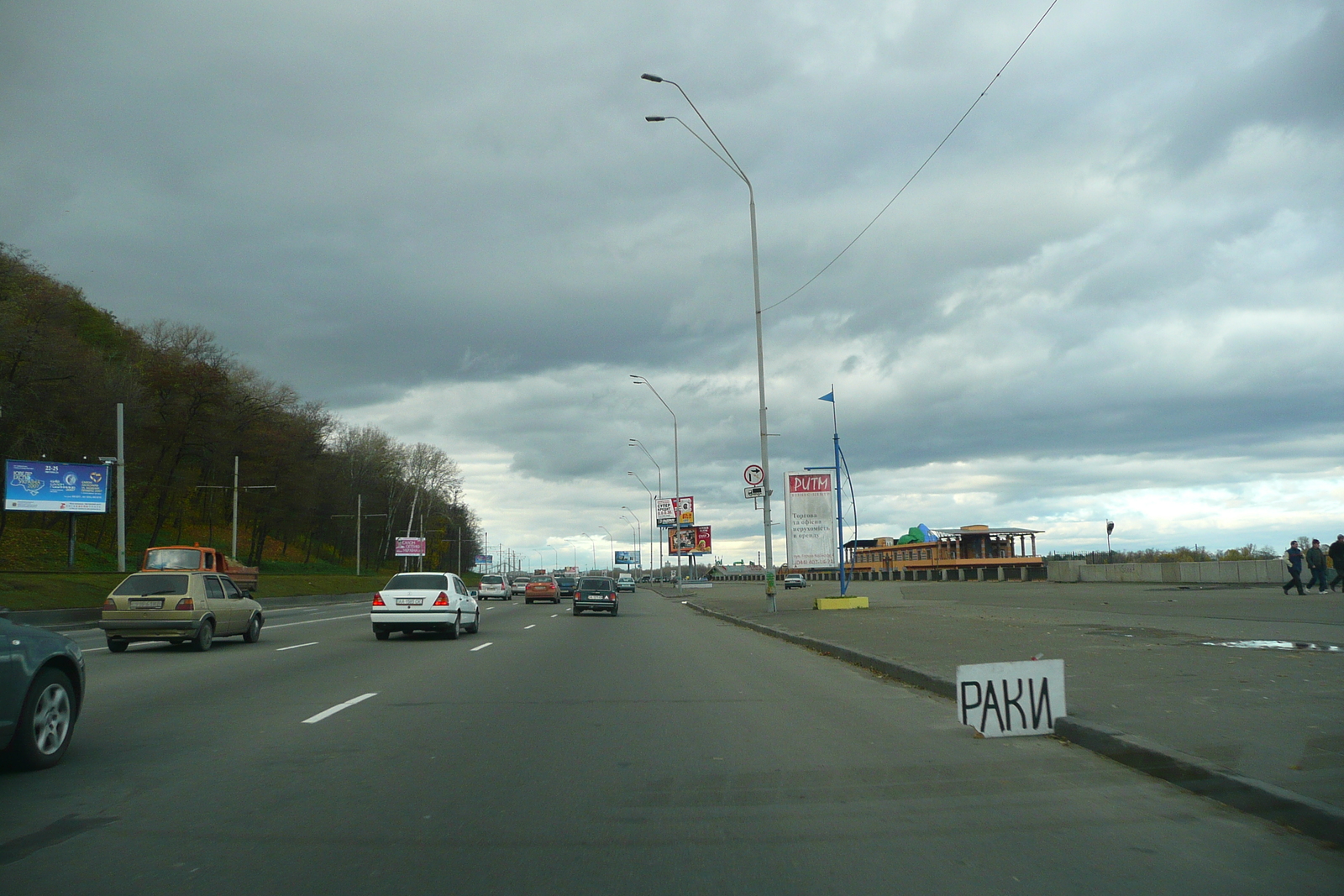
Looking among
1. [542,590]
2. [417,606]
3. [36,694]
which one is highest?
[36,694]

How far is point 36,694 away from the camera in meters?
7.29

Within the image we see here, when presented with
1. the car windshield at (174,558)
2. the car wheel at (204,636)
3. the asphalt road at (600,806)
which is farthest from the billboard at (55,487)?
the asphalt road at (600,806)

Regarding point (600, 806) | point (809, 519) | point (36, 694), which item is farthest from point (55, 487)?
point (600, 806)

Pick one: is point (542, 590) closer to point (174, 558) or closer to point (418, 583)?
point (174, 558)

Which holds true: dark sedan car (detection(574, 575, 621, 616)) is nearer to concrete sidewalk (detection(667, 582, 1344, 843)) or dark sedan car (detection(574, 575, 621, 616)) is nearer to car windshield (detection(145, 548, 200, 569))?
concrete sidewalk (detection(667, 582, 1344, 843))

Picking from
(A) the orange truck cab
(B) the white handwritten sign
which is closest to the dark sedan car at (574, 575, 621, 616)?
(A) the orange truck cab

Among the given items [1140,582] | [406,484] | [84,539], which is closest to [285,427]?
[84,539]

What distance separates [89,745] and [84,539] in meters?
75.3

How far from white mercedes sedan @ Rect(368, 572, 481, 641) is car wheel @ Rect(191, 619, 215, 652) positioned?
3695mm

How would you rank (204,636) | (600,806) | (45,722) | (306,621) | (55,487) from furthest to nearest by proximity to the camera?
(55,487) → (306,621) → (204,636) → (45,722) → (600,806)

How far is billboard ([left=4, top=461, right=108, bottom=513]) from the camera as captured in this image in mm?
41938

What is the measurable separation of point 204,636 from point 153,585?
131 centimetres

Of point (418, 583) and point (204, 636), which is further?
point (418, 583)

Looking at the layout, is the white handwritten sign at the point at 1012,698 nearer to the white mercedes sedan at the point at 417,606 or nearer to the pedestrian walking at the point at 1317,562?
the white mercedes sedan at the point at 417,606
